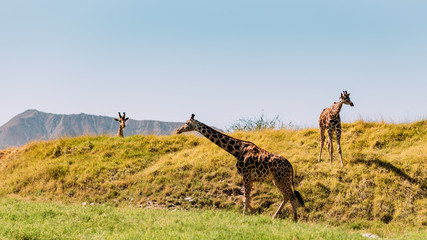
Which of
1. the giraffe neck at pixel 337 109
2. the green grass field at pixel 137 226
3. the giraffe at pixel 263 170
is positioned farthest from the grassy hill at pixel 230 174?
the green grass field at pixel 137 226

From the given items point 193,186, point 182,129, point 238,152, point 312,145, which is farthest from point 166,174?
point 312,145

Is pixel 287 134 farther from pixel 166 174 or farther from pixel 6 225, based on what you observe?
pixel 6 225

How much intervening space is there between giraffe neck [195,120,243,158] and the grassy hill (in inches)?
109

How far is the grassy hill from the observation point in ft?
44.8

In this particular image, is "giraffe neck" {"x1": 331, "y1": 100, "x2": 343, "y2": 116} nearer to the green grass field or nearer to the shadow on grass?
the shadow on grass

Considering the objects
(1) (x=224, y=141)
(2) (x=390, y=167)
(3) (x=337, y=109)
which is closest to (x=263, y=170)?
(1) (x=224, y=141)

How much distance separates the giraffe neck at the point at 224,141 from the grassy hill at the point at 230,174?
2.77 meters

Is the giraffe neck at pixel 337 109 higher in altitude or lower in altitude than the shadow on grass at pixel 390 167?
higher

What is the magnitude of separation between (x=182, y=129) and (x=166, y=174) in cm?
468

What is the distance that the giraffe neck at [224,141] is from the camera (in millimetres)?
12445

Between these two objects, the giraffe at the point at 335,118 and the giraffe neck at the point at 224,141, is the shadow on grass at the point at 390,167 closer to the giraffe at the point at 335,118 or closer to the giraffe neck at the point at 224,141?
the giraffe at the point at 335,118

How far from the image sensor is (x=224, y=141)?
12.6m

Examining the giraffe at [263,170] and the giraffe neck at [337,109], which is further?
the giraffe neck at [337,109]

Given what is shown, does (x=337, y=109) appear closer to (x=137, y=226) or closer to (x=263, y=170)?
(x=263, y=170)
